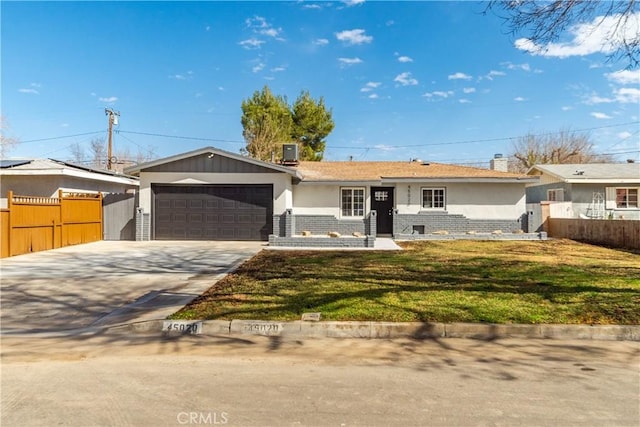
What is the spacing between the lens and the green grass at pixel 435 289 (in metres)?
5.60

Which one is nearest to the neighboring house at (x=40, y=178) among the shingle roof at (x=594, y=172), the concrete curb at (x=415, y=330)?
the concrete curb at (x=415, y=330)

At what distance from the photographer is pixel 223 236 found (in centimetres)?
1675

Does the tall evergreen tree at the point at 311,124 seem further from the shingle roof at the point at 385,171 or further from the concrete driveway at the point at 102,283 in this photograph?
the concrete driveway at the point at 102,283

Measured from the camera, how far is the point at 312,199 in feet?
61.0

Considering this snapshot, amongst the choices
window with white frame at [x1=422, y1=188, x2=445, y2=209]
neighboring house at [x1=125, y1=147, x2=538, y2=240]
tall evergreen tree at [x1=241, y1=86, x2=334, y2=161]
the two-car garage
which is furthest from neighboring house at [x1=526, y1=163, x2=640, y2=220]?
tall evergreen tree at [x1=241, y1=86, x2=334, y2=161]

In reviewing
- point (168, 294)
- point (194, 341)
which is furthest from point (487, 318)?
point (168, 294)

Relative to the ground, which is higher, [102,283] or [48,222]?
[48,222]

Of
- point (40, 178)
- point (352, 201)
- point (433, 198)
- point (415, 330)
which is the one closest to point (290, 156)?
point (352, 201)

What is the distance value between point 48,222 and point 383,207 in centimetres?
1321

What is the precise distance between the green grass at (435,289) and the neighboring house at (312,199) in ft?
17.5

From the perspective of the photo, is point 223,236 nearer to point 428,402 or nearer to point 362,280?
point 362,280

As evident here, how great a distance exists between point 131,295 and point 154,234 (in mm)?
10170

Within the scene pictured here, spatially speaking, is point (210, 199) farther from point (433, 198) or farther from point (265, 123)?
point (265, 123)

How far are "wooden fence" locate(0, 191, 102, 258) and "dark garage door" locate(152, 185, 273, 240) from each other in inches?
102
